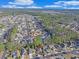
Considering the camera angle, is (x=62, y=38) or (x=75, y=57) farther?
(x=62, y=38)

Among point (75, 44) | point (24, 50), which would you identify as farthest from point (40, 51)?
point (75, 44)

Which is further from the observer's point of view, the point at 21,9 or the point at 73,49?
the point at 21,9

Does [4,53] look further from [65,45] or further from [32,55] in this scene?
[65,45]

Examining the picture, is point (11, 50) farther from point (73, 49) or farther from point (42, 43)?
point (73, 49)

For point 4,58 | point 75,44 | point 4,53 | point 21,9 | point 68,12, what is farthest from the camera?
point 21,9

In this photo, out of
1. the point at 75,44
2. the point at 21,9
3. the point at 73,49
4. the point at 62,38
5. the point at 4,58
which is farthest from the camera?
the point at 21,9

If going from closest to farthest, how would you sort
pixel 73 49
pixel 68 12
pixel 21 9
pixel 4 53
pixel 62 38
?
pixel 4 53 < pixel 73 49 < pixel 62 38 < pixel 68 12 < pixel 21 9

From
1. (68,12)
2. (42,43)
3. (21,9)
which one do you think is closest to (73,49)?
(42,43)

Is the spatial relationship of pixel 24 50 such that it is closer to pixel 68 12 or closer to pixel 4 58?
pixel 4 58

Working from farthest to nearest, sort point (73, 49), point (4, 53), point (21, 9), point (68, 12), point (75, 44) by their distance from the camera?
point (21, 9) → point (68, 12) → point (75, 44) → point (73, 49) → point (4, 53)
